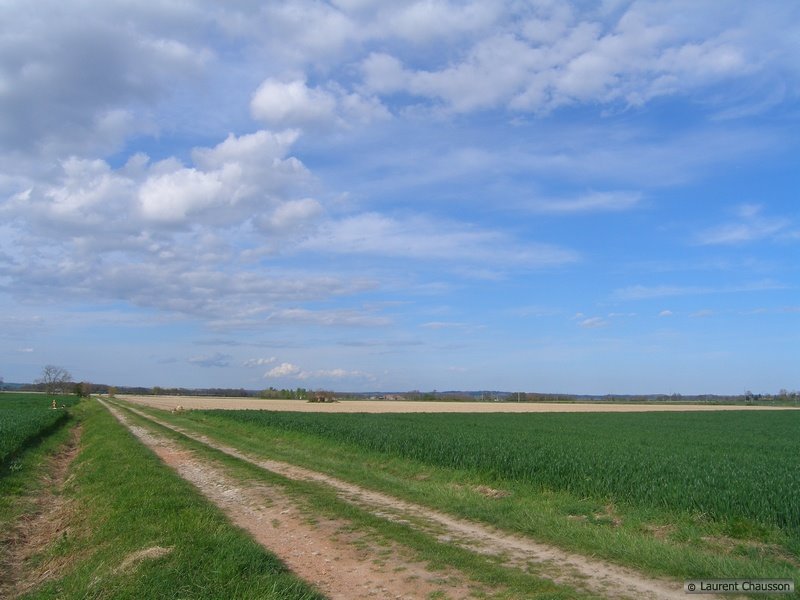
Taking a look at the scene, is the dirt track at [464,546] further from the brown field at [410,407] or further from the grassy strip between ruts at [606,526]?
the brown field at [410,407]

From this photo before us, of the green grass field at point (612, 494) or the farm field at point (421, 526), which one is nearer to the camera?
the farm field at point (421, 526)

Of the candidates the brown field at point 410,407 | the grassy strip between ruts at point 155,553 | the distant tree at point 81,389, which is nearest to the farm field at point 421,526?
the grassy strip between ruts at point 155,553

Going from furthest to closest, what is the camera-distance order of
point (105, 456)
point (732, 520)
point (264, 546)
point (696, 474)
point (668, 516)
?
point (105, 456) → point (696, 474) → point (668, 516) → point (732, 520) → point (264, 546)

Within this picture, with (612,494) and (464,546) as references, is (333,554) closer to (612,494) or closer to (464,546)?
(464,546)

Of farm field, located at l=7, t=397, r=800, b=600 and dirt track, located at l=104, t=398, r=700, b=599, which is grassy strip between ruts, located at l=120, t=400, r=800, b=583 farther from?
dirt track, located at l=104, t=398, r=700, b=599

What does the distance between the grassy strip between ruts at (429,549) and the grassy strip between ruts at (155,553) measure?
2.15m

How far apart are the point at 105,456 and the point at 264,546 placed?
14.2 metres

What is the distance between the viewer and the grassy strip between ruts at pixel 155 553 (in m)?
6.88

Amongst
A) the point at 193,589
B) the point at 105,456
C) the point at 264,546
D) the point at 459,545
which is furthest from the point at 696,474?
the point at 105,456

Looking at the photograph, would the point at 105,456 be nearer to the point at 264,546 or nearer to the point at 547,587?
the point at 264,546

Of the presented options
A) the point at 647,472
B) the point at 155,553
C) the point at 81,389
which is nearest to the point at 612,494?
the point at 647,472

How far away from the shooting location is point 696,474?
13953mm

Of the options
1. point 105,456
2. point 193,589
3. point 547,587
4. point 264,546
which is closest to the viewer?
point 193,589

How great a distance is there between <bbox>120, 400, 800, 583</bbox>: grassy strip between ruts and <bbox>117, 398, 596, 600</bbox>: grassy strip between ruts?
5.67 feet
